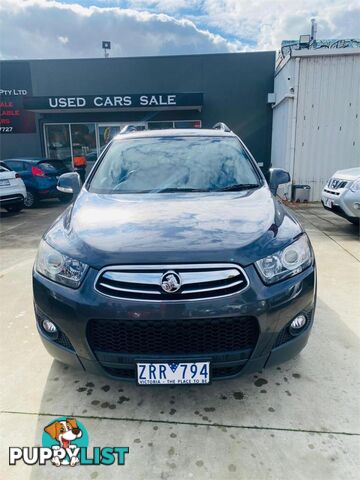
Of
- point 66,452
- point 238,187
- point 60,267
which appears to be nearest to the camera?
point 66,452

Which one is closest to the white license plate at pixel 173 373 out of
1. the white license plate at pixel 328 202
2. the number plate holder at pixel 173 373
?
the number plate holder at pixel 173 373

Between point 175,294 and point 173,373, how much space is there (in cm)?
45

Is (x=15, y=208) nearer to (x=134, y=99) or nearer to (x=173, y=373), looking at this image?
(x=134, y=99)

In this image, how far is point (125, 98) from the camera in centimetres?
1248

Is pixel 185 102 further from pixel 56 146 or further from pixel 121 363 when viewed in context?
pixel 121 363

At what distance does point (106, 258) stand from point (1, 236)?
19.3 feet

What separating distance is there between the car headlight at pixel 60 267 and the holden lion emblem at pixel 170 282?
0.45 metres

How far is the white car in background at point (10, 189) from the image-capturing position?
857 centimetres

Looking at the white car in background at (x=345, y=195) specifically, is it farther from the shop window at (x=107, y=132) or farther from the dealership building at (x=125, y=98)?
the shop window at (x=107, y=132)

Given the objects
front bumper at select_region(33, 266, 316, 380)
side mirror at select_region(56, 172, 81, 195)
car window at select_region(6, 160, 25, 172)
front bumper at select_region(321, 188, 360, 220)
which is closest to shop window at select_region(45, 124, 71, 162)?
car window at select_region(6, 160, 25, 172)

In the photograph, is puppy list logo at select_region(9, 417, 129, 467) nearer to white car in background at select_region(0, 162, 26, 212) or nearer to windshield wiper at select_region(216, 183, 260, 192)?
windshield wiper at select_region(216, 183, 260, 192)

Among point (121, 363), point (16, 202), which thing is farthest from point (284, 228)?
point (16, 202)

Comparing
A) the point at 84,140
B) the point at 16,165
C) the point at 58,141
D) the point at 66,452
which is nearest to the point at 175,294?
the point at 66,452

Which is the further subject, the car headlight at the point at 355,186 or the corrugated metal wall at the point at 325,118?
the corrugated metal wall at the point at 325,118
